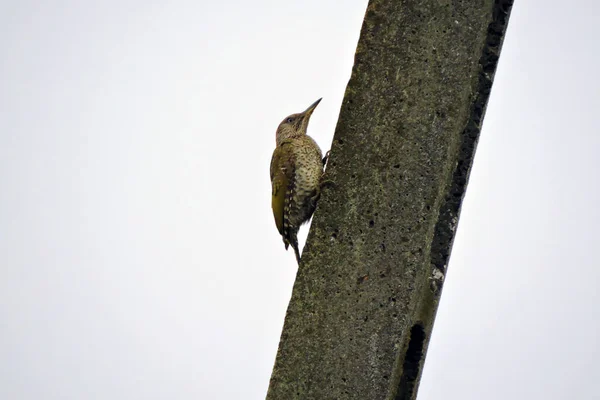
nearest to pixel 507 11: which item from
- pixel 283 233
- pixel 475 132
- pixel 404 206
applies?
pixel 475 132

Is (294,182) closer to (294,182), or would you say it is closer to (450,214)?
(294,182)

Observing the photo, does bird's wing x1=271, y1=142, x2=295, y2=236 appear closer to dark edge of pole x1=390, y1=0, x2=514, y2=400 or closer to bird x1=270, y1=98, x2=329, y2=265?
bird x1=270, y1=98, x2=329, y2=265

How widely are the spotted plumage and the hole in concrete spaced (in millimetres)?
1321

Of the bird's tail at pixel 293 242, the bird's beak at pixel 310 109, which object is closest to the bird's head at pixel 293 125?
the bird's beak at pixel 310 109

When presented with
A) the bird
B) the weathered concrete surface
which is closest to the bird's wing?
the bird

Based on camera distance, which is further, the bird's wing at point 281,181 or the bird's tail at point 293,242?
the bird's tail at point 293,242

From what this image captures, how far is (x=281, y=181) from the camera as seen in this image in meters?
4.78

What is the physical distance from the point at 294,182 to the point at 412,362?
1.64 meters

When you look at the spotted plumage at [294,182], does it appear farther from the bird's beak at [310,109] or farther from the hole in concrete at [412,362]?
the hole in concrete at [412,362]

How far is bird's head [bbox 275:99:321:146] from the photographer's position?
17.5 feet

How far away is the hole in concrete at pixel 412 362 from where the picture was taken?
3.33m

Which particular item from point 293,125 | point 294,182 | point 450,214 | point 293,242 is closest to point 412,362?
point 450,214

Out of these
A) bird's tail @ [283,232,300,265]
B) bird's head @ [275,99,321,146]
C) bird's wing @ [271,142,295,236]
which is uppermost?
bird's head @ [275,99,321,146]

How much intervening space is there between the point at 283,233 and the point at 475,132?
6.28ft
